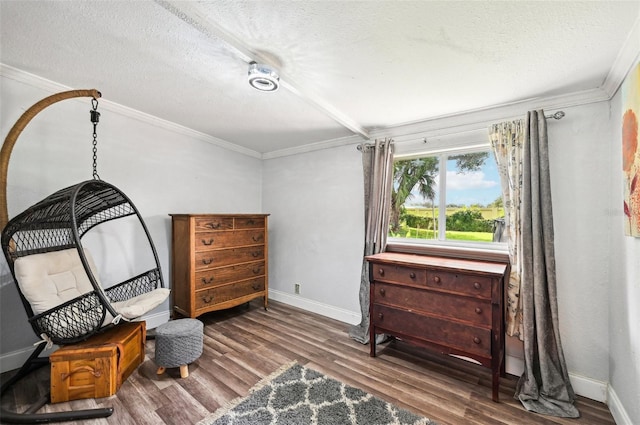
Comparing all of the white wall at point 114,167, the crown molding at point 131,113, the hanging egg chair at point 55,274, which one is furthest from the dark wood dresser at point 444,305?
the crown molding at point 131,113

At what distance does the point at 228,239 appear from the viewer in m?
3.08

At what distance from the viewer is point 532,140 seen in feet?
6.52

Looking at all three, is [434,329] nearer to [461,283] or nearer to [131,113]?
[461,283]

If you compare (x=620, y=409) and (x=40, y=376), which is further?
(x=40, y=376)

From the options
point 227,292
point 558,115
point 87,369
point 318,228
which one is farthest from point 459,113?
point 87,369

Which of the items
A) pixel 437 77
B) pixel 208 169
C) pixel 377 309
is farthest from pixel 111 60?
pixel 377 309

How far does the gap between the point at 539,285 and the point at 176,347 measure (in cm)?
277

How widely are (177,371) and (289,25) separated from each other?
2.60 metres

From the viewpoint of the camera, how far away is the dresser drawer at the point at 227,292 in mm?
2828

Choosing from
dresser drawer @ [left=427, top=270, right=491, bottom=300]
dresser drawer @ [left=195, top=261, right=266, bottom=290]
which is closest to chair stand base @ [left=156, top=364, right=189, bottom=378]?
dresser drawer @ [left=195, top=261, right=266, bottom=290]

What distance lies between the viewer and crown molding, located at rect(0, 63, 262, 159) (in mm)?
1968

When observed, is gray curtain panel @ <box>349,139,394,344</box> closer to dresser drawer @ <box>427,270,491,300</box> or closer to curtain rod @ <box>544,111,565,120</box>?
dresser drawer @ <box>427,270,491,300</box>

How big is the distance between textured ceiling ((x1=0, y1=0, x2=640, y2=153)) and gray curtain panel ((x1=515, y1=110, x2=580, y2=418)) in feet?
1.77

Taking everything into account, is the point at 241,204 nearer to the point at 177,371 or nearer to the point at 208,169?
the point at 208,169
